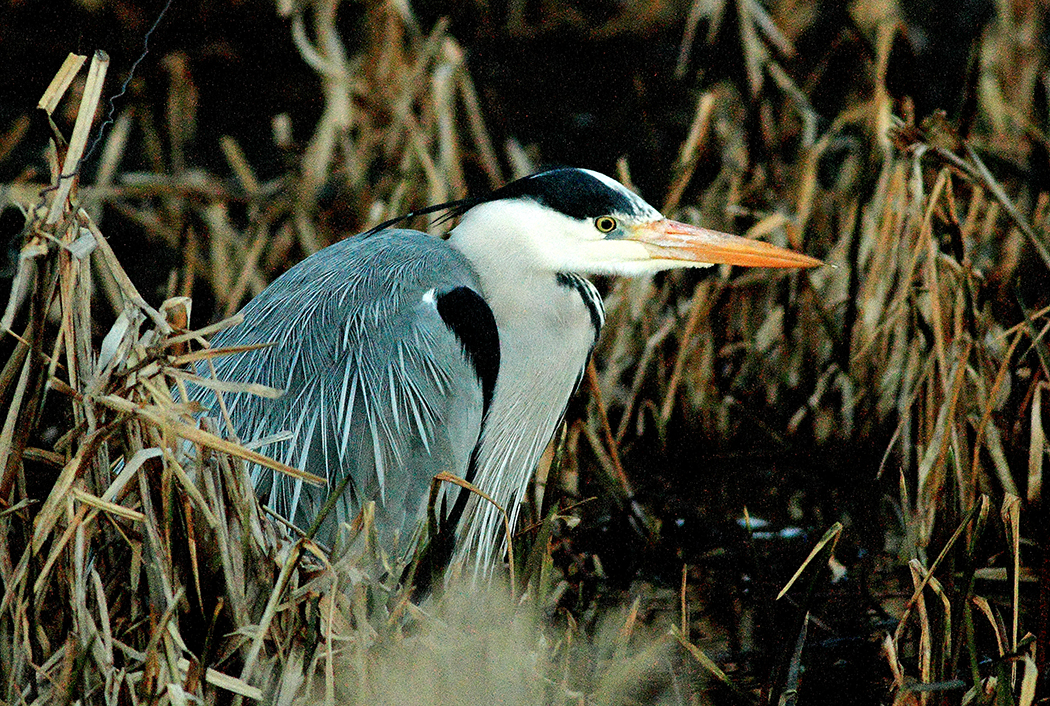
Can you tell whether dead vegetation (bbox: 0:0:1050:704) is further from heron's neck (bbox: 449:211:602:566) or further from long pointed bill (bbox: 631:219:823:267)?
long pointed bill (bbox: 631:219:823:267)

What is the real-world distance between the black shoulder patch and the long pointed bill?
36cm

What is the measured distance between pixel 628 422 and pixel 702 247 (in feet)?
2.84

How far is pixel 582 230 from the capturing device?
251 cm

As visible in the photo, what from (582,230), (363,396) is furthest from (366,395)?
(582,230)

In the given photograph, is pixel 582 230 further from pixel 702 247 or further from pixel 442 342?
pixel 442 342

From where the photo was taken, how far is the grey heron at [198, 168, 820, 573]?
2.32 metres

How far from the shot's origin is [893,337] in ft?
10.5

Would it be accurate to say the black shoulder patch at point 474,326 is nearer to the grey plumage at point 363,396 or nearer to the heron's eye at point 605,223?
the grey plumage at point 363,396

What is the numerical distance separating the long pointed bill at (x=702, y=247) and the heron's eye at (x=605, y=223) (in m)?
0.05

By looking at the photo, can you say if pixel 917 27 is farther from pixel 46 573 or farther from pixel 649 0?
pixel 46 573

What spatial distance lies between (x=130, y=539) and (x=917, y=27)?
4731mm

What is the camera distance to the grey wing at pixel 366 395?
2.31 metres

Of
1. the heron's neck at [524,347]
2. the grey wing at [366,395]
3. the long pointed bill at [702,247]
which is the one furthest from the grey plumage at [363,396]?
the long pointed bill at [702,247]

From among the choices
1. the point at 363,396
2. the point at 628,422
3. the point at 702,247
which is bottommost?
the point at 628,422
